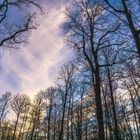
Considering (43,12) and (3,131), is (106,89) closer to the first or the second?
(43,12)

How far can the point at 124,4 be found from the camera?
450 inches

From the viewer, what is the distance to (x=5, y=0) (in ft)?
49.0

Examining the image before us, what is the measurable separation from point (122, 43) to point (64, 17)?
5.70m

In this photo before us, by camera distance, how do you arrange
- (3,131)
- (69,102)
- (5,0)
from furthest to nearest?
1. (3,131)
2. (69,102)
3. (5,0)

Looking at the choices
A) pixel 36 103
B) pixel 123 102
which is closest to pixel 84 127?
pixel 123 102

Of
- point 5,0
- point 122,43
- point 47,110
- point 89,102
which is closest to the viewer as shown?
point 122,43

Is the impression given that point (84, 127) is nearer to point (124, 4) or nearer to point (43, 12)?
point (43, 12)

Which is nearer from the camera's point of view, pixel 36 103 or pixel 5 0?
pixel 5 0

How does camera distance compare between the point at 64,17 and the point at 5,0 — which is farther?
the point at 64,17

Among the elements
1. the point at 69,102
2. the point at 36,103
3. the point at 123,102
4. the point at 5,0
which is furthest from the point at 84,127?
the point at 5,0

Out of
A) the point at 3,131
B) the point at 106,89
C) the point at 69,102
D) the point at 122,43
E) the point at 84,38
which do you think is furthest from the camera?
the point at 3,131

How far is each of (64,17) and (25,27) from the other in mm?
3315

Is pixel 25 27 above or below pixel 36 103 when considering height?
below

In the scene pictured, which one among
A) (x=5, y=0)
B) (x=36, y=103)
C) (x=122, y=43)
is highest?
(x=36, y=103)
